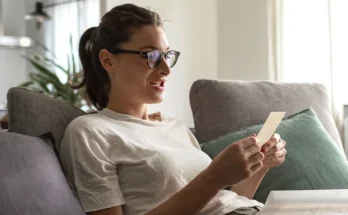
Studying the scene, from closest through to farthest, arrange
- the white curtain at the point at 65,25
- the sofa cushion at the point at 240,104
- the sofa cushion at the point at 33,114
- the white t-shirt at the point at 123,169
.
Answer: the white t-shirt at the point at 123,169 < the sofa cushion at the point at 33,114 < the sofa cushion at the point at 240,104 < the white curtain at the point at 65,25

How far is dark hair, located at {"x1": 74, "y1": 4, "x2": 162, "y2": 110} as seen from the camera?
1381 mm

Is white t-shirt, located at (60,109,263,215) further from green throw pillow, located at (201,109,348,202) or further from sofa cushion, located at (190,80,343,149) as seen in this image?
sofa cushion, located at (190,80,343,149)

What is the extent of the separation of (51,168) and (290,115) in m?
1.04

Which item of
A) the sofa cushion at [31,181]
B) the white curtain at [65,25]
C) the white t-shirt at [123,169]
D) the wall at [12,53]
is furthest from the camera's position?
the wall at [12,53]

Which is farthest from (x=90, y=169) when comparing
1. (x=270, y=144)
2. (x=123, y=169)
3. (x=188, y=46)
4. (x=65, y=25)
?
(x=65, y=25)

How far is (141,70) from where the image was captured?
1.37 meters

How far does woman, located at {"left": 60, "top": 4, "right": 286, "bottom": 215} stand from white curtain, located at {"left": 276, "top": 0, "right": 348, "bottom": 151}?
181cm

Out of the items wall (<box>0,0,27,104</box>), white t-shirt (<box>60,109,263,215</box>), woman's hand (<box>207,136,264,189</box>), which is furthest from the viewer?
wall (<box>0,0,27,104</box>)

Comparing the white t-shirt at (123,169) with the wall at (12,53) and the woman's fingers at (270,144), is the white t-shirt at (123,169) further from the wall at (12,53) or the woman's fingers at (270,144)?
the wall at (12,53)

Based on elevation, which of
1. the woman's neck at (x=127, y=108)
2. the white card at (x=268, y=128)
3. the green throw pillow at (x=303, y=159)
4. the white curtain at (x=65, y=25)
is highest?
the white curtain at (x=65, y=25)

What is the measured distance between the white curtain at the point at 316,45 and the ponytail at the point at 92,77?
1.90m

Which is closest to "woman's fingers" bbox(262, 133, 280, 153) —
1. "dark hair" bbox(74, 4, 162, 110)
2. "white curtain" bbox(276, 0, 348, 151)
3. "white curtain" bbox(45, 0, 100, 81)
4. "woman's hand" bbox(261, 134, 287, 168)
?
"woman's hand" bbox(261, 134, 287, 168)

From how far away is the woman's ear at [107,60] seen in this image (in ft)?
4.59

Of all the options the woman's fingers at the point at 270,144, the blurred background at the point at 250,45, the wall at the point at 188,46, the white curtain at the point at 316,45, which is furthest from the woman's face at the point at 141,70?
the wall at the point at 188,46
